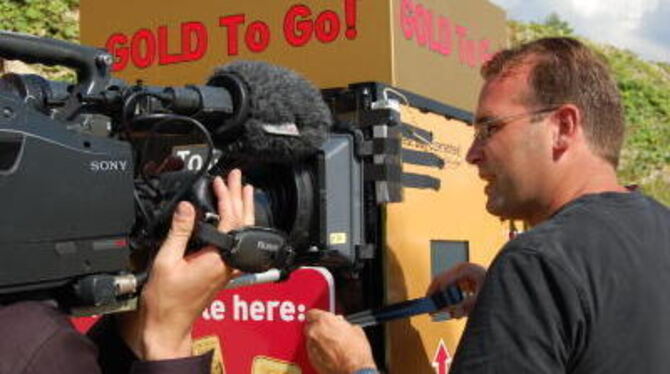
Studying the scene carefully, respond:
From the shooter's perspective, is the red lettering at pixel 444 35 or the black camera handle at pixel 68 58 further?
the red lettering at pixel 444 35

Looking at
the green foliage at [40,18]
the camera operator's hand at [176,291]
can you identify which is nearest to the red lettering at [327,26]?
the camera operator's hand at [176,291]

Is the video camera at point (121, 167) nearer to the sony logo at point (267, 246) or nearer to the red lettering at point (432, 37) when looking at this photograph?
the sony logo at point (267, 246)

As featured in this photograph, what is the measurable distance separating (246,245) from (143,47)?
164cm

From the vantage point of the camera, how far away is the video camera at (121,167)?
3.85 feet

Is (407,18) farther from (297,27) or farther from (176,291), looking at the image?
(176,291)

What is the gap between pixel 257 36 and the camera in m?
2.62

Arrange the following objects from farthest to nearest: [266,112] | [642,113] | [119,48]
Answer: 1. [642,113]
2. [119,48]
3. [266,112]

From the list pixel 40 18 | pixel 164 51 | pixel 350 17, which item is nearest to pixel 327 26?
pixel 350 17

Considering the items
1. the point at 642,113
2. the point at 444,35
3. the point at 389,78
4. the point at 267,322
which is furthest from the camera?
the point at 642,113

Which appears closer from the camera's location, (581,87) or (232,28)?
(581,87)

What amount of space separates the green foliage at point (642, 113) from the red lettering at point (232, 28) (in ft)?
28.8

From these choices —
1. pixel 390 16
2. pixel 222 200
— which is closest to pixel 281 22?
pixel 390 16

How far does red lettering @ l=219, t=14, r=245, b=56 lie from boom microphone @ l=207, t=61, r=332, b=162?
1062mm

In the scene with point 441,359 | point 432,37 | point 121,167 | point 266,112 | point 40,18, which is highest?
point 40,18
